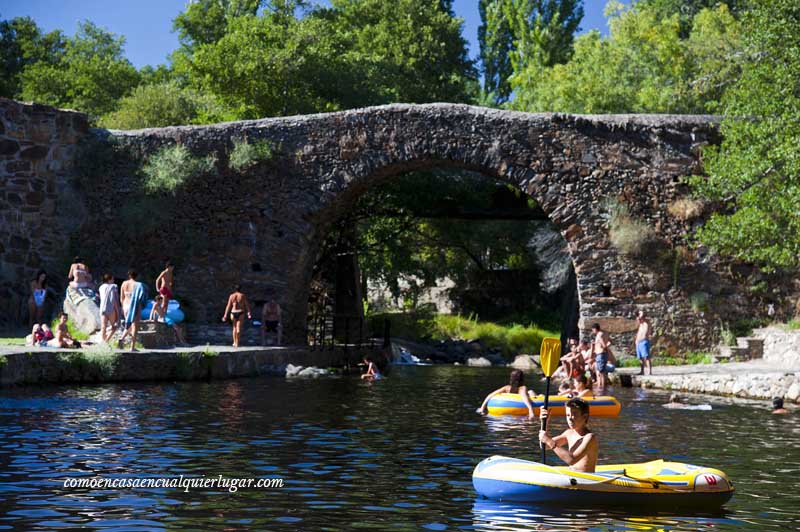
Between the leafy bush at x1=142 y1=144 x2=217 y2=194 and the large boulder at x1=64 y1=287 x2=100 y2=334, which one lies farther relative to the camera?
the leafy bush at x1=142 y1=144 x2=217 y2=194

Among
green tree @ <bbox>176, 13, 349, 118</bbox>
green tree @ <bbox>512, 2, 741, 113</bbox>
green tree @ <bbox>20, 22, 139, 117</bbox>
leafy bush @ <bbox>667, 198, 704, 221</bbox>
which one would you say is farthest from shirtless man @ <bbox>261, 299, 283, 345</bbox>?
green tree @ <bbox>20, 22, 139, 117</bbox>

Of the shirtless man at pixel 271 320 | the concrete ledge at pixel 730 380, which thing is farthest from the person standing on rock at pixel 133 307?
the concrete ledge at pixel 730 380

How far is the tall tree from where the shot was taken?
44.6 m

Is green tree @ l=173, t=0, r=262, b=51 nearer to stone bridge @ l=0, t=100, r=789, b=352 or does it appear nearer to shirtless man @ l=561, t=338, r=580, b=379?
stone bridge @ l=0, t=100, r=789, b=352

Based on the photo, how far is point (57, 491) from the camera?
299 inches

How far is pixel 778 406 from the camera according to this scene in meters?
13.7

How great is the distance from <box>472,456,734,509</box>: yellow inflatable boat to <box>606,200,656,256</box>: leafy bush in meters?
12.9

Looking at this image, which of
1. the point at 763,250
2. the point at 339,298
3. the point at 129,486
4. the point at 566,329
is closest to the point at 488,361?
the point at 566,329

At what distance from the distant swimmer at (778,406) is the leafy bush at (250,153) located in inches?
447

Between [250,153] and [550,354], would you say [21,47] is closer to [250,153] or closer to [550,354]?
[250,153]

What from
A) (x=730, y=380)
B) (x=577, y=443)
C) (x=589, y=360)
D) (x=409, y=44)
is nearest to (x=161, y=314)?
(x=589, y=360)

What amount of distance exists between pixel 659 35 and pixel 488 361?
1167cm

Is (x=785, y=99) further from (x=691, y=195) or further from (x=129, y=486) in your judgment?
(x=129, y=486)

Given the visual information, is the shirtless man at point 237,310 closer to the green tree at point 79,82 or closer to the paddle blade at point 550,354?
the paddle blade at point 550,354
